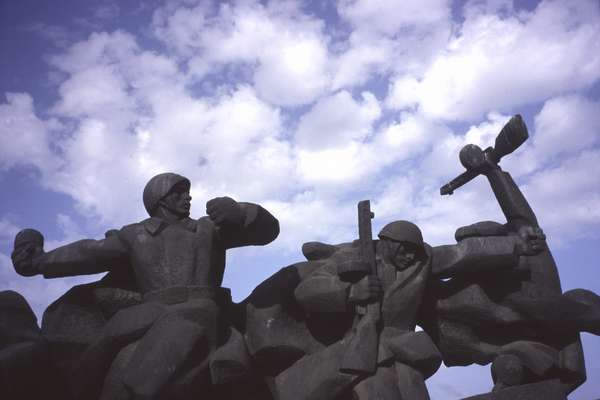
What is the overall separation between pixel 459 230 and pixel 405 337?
4.48 feet

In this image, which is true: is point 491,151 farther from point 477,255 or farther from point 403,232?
point 403,232

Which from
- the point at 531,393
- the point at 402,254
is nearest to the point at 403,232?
the point at 402,254

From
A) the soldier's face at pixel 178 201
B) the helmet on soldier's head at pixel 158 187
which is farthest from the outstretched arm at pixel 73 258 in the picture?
the soldier's face at pixel 178 201

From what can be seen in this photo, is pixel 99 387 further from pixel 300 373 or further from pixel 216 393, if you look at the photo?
pixel 300 373

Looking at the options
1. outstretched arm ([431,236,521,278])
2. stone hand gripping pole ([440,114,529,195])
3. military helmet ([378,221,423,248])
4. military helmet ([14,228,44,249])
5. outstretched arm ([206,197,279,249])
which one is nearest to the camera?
outstretched arm ([206,197,279,249])

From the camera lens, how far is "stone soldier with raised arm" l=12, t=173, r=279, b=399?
153 inches

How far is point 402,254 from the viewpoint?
15.1 feet

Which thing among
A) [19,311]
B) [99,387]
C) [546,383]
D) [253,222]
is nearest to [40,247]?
[19,311]

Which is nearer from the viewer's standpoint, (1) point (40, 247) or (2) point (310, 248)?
(1) point (40, 247)

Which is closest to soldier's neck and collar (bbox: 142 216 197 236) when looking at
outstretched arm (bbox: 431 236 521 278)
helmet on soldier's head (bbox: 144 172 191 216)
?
helmet on soldier's head (bbox: 144 172 191 216)

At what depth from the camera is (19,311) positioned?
468 cm

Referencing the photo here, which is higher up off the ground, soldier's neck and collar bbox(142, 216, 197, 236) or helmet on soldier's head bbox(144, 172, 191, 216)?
helmet on soldier's head bbox(144, 172, 191, 216)

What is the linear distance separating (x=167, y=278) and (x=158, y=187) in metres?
0.88

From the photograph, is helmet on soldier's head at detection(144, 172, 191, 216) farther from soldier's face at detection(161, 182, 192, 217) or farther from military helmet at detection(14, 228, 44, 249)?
military helmet at detection(14, 228, 44, 249)
